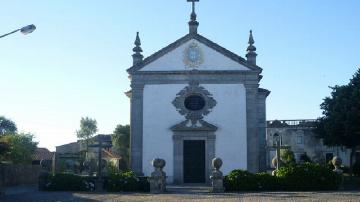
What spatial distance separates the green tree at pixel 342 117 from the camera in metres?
33.3

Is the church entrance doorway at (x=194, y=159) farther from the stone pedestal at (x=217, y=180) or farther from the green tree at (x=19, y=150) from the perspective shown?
the green tree at (x=19, y=150)

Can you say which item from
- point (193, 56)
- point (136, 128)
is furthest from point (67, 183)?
point (193, 56)

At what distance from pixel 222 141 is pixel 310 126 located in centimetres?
3146

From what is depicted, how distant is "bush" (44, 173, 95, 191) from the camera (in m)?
22.9

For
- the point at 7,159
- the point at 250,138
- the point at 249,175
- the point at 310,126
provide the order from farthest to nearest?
the point at 310,126, the point at 7,159, the point at 250,138, the point at 249,175

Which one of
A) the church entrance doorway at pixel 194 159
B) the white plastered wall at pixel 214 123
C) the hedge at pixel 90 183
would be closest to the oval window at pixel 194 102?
the white plastered wall at pixel 214 123

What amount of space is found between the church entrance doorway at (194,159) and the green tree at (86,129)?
127ft

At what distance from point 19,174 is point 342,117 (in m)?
20.8

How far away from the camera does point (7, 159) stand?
34656 mm

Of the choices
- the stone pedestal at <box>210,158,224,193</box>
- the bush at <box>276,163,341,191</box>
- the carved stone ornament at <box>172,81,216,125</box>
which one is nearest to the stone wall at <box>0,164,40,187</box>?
the carved stone ornament at <box>172,81,216,125</box>

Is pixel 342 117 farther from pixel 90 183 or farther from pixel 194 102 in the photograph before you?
pixel 90 183

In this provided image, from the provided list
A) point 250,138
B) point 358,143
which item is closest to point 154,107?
point 250,138

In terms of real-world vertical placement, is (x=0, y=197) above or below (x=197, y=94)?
below

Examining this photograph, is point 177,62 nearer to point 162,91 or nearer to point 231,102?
point 162,91
